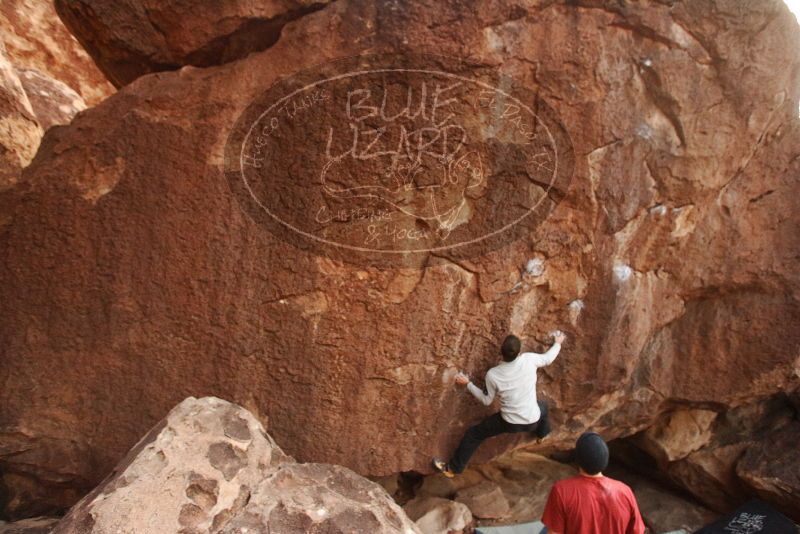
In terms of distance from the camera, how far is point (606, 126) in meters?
2.77

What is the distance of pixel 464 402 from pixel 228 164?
1889 mm

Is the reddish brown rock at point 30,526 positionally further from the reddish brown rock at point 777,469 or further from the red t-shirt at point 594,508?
the reddish brown rock at point 777,469

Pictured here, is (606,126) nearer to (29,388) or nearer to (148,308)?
(148,308)

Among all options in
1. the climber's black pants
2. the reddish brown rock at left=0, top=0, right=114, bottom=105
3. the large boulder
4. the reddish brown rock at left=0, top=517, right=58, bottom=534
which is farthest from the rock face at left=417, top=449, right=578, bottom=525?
the reddish brown rock at left=0, top=0, right=114, bottom=105

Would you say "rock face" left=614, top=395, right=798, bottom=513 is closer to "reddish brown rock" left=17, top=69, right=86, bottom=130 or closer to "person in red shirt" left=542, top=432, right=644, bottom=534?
"person in red shirt" left=542, top=432, right=644, bottom=534

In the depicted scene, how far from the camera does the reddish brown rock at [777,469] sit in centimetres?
331

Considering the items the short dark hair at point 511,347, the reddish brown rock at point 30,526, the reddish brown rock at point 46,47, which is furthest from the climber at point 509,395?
the reddish brown rock at point 46,47

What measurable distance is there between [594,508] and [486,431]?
845 mm

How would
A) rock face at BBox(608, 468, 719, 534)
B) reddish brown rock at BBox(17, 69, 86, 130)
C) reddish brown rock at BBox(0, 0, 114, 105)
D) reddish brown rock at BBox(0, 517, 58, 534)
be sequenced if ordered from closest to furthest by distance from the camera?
reddish brown rock at BBox(0, 517, 58, 534), rock face at BBox(608, 468, 719, 534), reddish brown rock at BBox(17, 69, 86, 130), reddish brown rock at BBox(0, 0, 114, 105)

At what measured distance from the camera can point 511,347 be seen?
105 inches

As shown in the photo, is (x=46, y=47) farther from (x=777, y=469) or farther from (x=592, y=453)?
(x=777, y=469)

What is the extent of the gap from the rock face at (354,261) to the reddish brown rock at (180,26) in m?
0.05

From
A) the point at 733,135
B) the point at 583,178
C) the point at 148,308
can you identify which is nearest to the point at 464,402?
the point at 583,178

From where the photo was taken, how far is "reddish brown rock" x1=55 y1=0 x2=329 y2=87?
2.70 m
